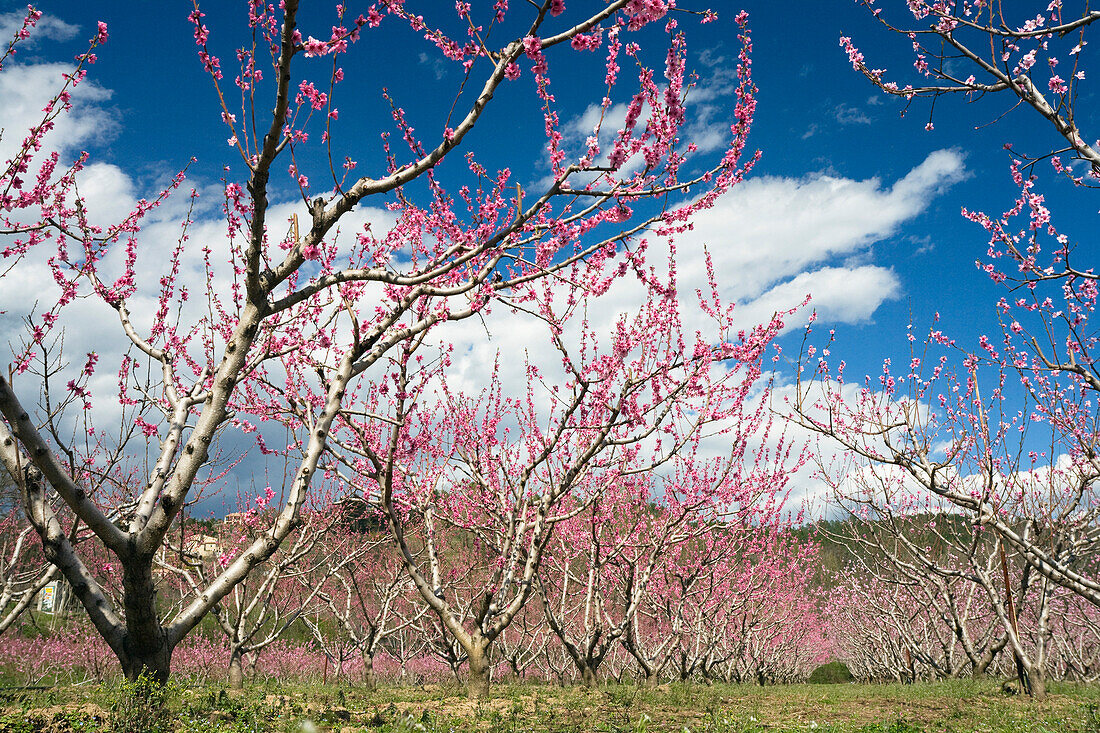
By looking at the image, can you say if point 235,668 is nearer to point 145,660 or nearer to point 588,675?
point 588,675

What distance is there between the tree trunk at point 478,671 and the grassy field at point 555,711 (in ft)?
0.89

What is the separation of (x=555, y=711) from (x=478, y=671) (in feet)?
4.43

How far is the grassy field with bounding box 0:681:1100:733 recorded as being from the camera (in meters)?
5.87

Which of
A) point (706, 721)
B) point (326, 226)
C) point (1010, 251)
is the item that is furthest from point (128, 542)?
point (1010, 251)

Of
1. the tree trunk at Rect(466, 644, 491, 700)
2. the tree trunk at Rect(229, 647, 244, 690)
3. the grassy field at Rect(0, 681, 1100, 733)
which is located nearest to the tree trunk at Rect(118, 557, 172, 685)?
the grassy field at Rect(0, 681, 1100, 733)

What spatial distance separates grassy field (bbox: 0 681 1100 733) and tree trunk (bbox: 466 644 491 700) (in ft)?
0.89

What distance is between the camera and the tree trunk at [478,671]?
29.9 feet

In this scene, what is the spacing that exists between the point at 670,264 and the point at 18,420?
25.1 feet

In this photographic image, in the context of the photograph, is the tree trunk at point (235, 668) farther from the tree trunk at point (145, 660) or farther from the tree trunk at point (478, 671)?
the tree trunk at point (145, 660)

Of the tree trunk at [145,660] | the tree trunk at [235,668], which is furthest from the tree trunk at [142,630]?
the tree trunk at [235,668]

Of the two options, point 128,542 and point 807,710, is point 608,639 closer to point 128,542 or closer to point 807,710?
point 807,710

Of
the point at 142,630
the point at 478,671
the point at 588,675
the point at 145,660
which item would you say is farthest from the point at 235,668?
the point at 142,630

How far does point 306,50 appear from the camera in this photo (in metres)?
4.48

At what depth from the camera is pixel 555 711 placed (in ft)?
28.0
